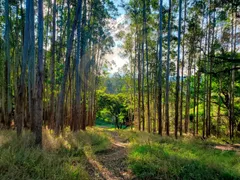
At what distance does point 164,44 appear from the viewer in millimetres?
13117

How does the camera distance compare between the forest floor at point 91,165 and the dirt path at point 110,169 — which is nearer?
the forest floor at point 91,165

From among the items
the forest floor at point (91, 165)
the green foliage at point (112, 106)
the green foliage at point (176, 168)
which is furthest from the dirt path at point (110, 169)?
the green foliage at point (112, 106)

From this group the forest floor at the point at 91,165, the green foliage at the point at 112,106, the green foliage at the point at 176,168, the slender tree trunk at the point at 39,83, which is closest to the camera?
the forest floor at the point at 91,165

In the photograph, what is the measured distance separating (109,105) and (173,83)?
13.9 metres

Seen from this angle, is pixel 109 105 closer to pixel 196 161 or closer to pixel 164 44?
pixel 164 44

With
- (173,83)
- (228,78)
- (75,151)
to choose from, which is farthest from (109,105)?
(75,151)

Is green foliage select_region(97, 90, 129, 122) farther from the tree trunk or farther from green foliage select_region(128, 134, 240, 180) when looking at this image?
green foliage select_region(128, 134, 240, 180)

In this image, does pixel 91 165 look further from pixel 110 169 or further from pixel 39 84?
pixel 39 84

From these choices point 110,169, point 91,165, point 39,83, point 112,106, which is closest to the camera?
point 110,169

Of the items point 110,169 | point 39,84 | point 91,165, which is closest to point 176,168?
point 110,169

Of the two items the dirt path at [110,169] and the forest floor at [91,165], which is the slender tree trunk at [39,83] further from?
the dirt path at [110,169]

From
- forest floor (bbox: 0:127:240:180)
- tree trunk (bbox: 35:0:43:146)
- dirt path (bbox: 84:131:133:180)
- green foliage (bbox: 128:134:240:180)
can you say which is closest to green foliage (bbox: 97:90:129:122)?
forest floor (bbox: 0:127:240:180)

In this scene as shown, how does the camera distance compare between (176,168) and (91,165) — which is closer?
(176,168)

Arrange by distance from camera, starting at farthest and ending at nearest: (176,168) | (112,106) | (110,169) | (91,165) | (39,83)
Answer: (112,106) → (39,83) → (91,165) → (110,169) → (176,168)
